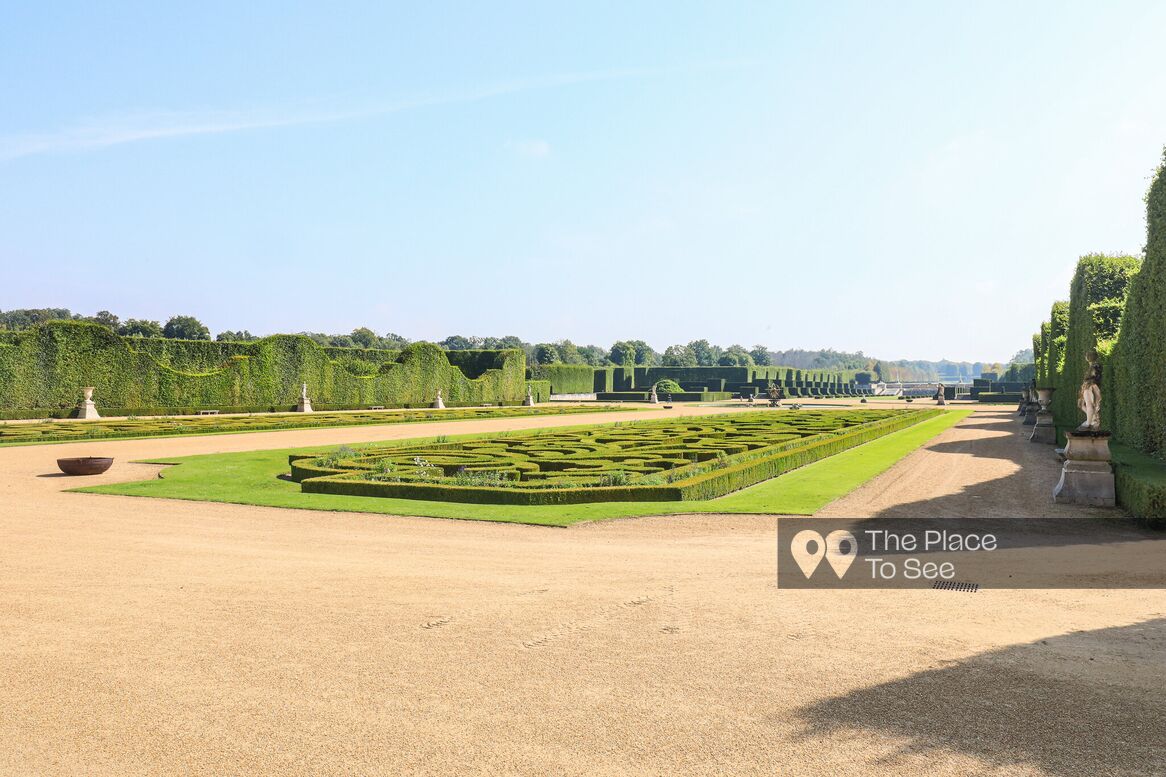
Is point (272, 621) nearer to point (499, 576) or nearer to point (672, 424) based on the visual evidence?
point (499, 576)

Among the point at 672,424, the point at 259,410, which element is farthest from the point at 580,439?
the point at 259,410

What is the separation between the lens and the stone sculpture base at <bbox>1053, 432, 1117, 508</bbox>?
44.8ft

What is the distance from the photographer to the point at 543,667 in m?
5.72

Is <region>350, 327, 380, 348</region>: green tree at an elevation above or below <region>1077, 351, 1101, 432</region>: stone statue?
above

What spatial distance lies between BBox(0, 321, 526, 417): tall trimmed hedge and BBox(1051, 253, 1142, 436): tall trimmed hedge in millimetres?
36927

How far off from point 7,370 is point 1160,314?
40.0 m

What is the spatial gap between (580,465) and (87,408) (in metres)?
27.9

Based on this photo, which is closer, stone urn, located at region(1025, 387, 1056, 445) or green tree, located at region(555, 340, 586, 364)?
stone urn, located at region(1025, 387, 1056, 445)

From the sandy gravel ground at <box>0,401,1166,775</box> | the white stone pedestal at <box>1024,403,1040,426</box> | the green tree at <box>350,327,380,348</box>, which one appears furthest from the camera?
the green tree at <box>350,327,380,348</box>

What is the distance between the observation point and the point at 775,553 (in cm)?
961

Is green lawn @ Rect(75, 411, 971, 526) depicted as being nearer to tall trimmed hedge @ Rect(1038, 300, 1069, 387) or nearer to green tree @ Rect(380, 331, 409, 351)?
tall trimmed hedge @ Rect(1038, 300, 1069, 387)

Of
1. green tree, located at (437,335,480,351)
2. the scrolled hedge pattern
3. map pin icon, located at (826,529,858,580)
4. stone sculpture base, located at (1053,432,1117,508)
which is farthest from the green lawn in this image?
green tree, located at (437,335,480,351)

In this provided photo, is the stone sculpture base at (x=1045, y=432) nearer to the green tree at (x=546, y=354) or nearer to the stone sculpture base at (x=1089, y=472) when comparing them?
the stone sculpture base at (x=1089, y=472)

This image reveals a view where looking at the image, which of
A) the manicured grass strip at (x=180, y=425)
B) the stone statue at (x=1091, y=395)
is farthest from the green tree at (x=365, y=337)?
the stone statue at (x=1091, y=395)
